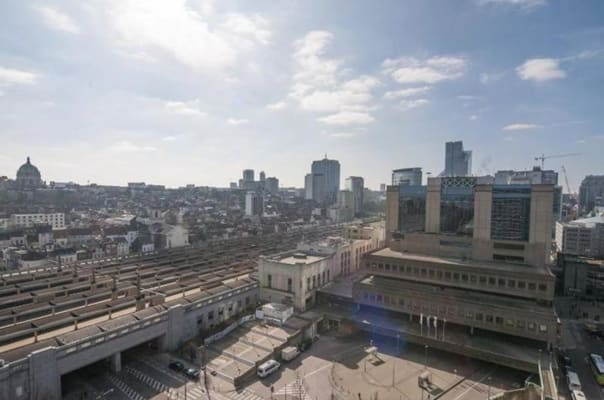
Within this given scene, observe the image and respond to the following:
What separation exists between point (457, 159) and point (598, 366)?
469 ft

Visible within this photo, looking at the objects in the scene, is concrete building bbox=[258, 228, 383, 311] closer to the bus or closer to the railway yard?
the railway yard

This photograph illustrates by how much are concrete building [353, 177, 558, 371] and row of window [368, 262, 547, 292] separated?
131mm

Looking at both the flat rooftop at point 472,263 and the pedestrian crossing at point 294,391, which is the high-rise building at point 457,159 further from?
the pedestrian crossing at point 294,391

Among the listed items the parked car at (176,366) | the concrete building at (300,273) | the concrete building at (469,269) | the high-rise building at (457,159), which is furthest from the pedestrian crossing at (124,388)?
the high-rise building at (457,159)

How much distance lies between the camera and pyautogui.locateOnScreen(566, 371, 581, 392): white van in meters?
38.7

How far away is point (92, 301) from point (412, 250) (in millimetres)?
56522

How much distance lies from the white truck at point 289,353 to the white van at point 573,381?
106ft

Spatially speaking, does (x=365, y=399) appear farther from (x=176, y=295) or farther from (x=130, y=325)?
(x=176, y=295)

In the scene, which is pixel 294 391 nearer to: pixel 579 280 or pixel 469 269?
pixel 469 269

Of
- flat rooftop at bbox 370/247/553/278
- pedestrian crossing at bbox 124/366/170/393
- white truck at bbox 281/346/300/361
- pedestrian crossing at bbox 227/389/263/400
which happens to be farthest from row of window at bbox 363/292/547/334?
pedestrian crossing at bbox 124/366/170/393

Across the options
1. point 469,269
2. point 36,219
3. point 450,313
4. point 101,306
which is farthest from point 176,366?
point 36,219

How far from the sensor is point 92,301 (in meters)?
53.0

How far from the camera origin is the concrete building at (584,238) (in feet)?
369

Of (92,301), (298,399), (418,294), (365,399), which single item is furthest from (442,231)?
(92,301)
